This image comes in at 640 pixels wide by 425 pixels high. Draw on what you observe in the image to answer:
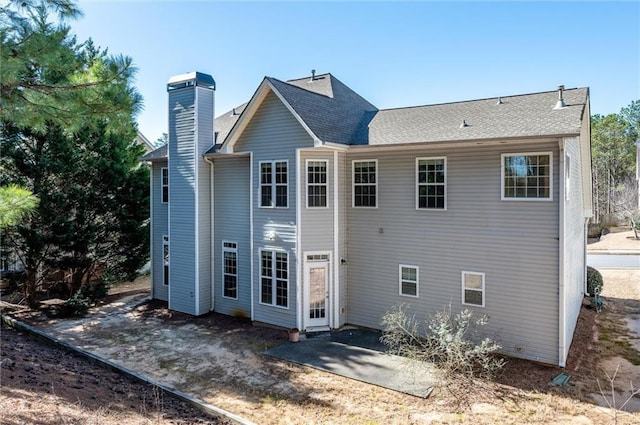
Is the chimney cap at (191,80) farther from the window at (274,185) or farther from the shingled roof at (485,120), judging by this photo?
the shingled roof at (485,120)

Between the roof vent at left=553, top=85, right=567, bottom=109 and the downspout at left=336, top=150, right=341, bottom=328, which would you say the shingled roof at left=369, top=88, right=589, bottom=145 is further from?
the downspout at left=336, top=150, right=341, bottom=328

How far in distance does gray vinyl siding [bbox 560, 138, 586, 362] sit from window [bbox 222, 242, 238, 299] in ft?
33.3

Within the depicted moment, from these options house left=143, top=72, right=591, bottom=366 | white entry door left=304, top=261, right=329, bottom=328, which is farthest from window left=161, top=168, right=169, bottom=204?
white entry door left=304, top=261, right=329, bottom=328

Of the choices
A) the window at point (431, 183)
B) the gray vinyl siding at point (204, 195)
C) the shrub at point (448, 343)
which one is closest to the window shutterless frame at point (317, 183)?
the window at point (431, 183)

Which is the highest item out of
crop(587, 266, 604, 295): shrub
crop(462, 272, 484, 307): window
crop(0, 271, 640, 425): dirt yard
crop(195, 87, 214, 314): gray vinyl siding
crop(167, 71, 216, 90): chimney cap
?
crop(167, 71, 216, 90): chimney cap

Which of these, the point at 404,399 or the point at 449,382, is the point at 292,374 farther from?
the point at 449,382

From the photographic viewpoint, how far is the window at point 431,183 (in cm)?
1122

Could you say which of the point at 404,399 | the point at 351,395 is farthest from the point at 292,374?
the point at 404,399

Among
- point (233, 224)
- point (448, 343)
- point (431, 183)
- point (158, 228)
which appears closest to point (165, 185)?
point (158, 228)

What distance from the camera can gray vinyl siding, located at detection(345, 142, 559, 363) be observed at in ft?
32.6

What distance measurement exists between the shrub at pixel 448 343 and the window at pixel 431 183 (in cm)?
303

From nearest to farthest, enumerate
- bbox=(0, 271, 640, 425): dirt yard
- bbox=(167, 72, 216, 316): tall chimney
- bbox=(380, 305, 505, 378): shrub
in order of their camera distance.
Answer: bbox=(0, 271, 640, 425): dirt yard, bbox=(380, 305, 505, 378): shrub, bbox=(167, 72, 216, 316): tall chimney

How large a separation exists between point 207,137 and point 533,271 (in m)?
11.5

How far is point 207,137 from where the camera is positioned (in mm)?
14523
